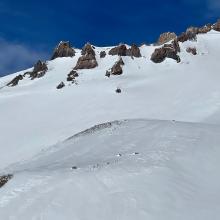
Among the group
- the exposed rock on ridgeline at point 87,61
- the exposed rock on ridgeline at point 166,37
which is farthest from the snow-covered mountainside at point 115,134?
the exposed rock on ridgeline at point 166,37

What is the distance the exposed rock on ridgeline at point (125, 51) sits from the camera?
8956 centimetres

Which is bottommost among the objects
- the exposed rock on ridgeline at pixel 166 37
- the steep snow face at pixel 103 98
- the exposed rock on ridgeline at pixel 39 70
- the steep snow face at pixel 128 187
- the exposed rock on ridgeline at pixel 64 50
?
the steep snow face at pixel 128 187

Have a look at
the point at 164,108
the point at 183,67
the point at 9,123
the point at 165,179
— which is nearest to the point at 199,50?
the point at 183,67

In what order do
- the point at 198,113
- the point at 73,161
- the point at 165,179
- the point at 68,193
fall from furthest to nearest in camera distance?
the point at 198,113 < the point at 73,161 < the point at 165,179 < the point at 68,193

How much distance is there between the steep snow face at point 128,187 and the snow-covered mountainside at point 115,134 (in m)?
0.05

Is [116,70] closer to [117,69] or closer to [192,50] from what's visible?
[117,69]

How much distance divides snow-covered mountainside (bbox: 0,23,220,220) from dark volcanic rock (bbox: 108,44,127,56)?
0.59 ft

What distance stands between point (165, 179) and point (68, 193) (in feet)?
16.0

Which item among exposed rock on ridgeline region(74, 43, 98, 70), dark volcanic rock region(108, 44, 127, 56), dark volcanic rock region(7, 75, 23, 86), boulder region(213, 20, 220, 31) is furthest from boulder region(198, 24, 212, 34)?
dark volcanic rock region(7, 75, 23, 86)

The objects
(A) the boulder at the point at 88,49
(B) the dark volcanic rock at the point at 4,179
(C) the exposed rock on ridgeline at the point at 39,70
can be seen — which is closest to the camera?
(B) the dark volcanic rock at the point at 4,179

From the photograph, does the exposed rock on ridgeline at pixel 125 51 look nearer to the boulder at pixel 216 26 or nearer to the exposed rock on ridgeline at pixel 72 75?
the exposed rock on ridgeline at pixel 72 75

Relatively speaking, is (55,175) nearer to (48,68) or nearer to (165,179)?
(165,179)

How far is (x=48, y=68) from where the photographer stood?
91.8 meters

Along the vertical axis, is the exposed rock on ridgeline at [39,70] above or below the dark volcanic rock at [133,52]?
below
